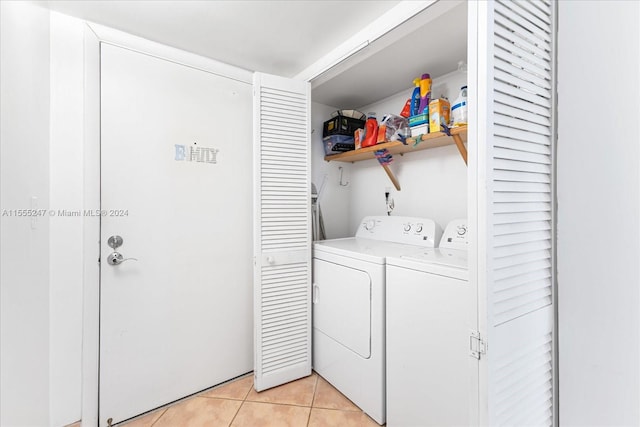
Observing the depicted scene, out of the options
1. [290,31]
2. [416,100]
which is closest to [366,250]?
[416,100]

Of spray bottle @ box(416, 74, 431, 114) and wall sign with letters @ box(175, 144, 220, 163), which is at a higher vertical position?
spray bottle @ box(416, 74, 431, 114)

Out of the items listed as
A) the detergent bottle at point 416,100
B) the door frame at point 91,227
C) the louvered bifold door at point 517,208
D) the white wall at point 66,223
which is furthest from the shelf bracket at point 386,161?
the white wall at point 66,223

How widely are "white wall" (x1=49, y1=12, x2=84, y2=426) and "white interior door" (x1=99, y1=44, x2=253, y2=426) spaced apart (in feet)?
0.42

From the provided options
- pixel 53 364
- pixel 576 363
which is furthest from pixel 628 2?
pixel 53 364

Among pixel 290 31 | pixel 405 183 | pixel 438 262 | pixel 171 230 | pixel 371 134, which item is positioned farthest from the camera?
pixel 405 183

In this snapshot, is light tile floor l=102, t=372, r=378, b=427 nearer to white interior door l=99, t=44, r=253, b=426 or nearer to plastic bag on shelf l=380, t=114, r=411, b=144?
white interior door l=99, t=44, r=253, b=426

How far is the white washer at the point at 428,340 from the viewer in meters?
1.24

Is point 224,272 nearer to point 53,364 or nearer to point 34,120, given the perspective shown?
point 53,364

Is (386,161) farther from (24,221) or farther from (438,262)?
(24,221)

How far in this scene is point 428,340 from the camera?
1.36 meters

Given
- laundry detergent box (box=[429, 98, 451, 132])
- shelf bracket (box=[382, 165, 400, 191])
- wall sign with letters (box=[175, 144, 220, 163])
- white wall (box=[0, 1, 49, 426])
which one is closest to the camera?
white wall (box=[0, 1, 49, 426])

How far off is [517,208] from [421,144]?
118 centimetres

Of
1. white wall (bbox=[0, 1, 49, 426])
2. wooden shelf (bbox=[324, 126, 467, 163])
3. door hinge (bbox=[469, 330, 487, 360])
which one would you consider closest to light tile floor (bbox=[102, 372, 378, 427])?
white wall (bbox=[0, 1, 49, 426])

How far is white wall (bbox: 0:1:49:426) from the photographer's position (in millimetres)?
1018
